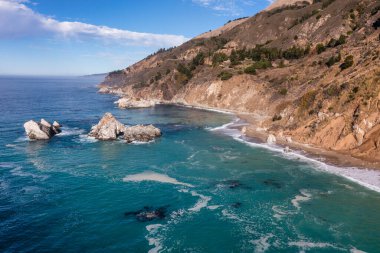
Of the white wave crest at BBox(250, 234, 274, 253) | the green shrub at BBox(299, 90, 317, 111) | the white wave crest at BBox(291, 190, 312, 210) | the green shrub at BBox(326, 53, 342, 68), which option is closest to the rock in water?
the green shrub at BBox(299, 90, 317, 111)

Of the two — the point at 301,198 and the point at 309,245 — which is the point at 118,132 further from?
the point at 309,245

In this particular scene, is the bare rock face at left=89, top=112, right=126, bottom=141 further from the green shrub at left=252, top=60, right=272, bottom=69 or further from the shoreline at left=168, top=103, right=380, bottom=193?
the green shrub at left=252, top=60, right=272, bottom=69

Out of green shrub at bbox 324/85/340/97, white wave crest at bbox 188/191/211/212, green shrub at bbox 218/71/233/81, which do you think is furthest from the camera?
green shrub at bbox 218/71/233/81

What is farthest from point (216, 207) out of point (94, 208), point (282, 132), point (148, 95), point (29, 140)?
point (148, 95)

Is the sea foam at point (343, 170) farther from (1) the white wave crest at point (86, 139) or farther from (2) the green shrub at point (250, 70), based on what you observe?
(2) the green shrub at point (250, 70)

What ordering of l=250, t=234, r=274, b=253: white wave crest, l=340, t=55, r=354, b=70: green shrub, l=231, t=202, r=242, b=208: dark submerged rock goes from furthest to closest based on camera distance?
l=340, t=55, r=354, b=70: green shrub
l=231, t=202, r=242, b=208: dark submerged rock
l=250, t=234, r=274, b=253: white wave crest

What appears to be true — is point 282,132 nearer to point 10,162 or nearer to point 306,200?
point 306,200
